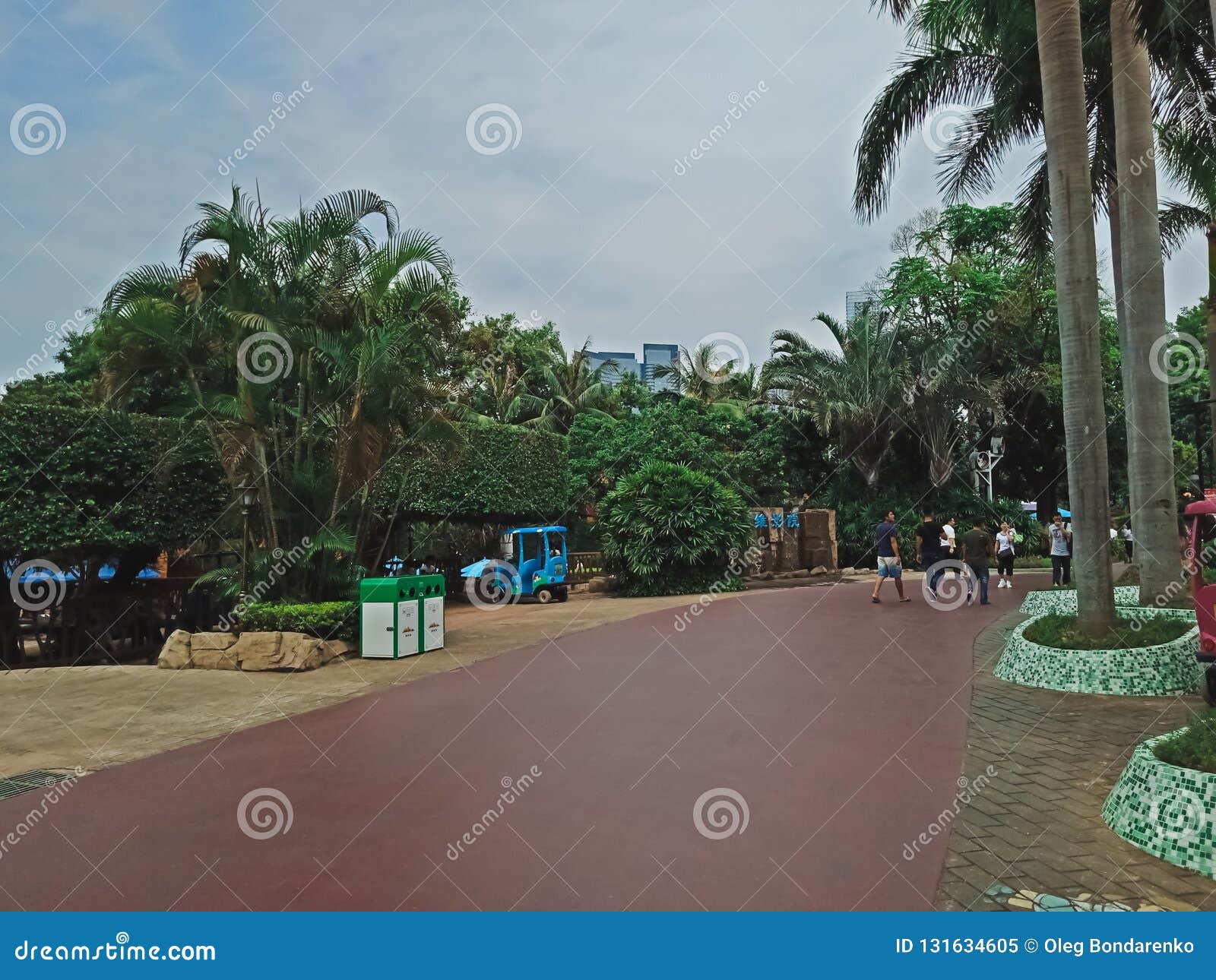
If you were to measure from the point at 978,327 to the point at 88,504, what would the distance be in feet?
82.5

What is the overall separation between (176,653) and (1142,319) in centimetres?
1316

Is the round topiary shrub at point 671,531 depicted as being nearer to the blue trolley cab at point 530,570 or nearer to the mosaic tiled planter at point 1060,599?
the blue trolley cab at point 530,570

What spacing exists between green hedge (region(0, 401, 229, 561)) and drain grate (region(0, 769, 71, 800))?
770 cm

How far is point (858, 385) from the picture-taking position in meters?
28.3

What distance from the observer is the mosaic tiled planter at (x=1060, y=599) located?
1188 centimetres

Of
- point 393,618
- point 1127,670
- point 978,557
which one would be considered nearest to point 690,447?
point 978,557

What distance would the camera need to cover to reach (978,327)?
27922 millimetres

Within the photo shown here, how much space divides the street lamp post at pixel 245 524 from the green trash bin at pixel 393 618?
1.73 m

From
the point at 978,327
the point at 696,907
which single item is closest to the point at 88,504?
the point at 696,907

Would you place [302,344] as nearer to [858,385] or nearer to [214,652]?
[214,652]

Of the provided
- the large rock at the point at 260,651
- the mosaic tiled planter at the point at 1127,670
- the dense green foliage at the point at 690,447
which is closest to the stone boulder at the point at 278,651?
the large rock at the point at 260,651

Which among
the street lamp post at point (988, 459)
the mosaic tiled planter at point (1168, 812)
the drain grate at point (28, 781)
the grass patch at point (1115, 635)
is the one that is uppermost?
the street lamp post at point (988, 459)

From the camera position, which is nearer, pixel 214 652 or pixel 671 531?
pixel 214 652

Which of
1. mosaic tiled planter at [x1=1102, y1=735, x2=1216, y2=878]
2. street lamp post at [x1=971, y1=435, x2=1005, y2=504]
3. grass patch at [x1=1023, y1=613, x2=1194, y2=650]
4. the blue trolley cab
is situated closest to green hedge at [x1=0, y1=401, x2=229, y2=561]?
the blue trolley cab
